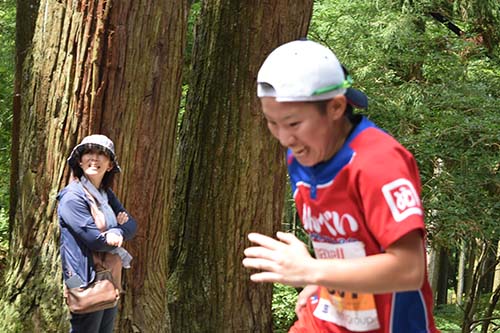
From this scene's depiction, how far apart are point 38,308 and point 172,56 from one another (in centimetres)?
226

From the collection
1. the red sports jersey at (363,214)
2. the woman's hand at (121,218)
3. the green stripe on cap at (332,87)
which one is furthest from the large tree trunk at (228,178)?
the green stripe on cap at (332,87)

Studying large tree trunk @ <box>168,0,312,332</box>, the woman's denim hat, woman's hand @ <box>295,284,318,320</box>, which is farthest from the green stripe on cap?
large tree trunk @ <box>168,0,312,332</box>

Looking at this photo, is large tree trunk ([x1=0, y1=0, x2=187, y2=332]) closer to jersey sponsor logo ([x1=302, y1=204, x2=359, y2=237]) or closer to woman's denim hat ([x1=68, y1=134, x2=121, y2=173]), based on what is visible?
woman's denim hat ([x1=68, y1=134, x2=121, y2=173])

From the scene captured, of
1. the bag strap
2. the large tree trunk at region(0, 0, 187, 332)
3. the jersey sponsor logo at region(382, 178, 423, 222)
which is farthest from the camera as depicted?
the large tree trunk at region(0, 0, 187, 332)

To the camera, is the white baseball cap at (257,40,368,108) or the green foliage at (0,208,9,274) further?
the green foliage at (0,208,9,274)

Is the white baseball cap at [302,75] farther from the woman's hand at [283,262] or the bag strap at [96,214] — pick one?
the bag strap at [96,214]

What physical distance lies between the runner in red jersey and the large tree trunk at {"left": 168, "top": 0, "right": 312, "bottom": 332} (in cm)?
484

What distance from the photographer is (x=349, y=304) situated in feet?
9.33

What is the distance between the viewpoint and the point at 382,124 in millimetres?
9891

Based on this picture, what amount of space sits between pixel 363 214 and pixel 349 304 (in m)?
0.38

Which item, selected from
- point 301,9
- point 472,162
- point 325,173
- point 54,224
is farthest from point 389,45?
point 325,173

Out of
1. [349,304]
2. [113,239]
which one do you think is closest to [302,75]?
[349,304]

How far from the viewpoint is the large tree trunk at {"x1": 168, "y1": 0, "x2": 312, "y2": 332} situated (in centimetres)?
778

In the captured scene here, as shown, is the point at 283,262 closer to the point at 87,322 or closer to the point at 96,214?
the point at 96,214
